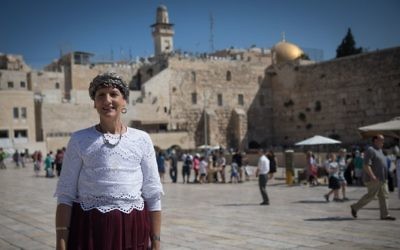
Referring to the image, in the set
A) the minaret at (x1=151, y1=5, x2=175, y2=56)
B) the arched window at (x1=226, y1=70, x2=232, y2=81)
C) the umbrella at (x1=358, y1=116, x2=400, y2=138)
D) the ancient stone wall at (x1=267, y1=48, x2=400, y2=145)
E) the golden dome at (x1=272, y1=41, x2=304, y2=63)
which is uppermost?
the minaret at (x1=151, y1=5, x2=175, y2=56)

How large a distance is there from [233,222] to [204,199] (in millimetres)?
3474

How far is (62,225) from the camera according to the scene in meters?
2.29

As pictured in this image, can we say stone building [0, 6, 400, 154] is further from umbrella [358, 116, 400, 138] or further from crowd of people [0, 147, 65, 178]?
umbrella [358, 116, 400, 138]

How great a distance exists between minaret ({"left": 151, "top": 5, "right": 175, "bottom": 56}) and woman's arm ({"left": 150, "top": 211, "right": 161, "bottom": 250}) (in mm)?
41481

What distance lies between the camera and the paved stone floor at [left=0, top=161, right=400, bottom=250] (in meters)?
5.52

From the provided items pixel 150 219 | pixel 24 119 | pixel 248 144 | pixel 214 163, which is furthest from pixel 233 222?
pixel 248 144

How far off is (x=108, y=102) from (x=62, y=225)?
2.11 ft

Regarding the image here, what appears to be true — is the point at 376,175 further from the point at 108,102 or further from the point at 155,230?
the point at 108,102

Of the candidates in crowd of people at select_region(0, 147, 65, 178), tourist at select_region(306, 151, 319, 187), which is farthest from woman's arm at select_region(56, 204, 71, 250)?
tourist at select_region(306, 151, 319, 187)

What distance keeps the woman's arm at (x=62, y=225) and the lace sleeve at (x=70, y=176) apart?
0.11 feet

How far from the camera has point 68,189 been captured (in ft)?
7.60

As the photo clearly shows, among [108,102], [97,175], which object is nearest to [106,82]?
[108,102]

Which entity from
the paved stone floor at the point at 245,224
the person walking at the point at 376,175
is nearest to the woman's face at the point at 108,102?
the paved stone floor at the point at 245,224

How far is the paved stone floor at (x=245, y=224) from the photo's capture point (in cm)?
552
